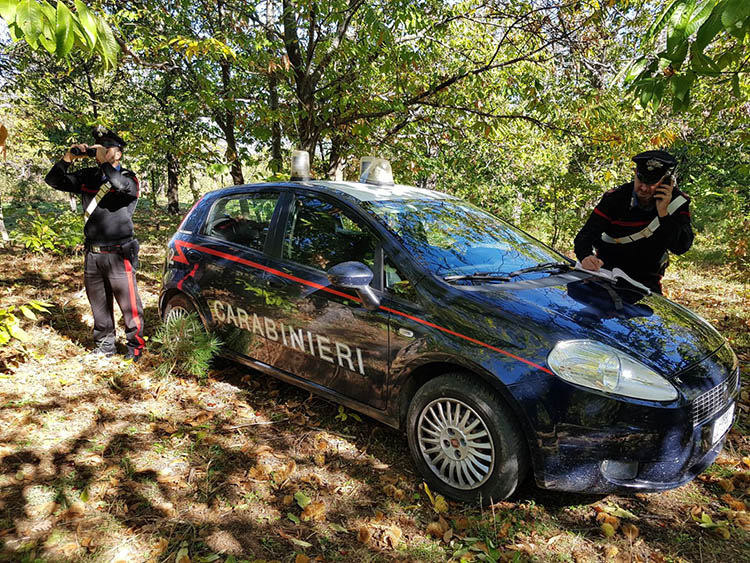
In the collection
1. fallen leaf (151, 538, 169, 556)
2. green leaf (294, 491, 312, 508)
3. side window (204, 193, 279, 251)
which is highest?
side window (204, 193, 279, 251)

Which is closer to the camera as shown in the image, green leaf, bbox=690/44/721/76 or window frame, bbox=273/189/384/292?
green leaf, bbox=690/44/721/76

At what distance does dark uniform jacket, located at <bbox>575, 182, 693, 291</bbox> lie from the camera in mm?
3480

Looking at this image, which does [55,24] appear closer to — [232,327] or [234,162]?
[232,327]

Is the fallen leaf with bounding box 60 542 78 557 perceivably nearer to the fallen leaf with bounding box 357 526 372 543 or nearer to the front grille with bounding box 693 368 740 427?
the fallen leaf with bounding box 357 526 372 543

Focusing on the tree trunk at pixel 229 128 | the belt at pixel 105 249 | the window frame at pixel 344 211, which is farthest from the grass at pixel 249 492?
the tree trunk at pixel 229 128

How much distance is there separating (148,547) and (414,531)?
50.7 inches

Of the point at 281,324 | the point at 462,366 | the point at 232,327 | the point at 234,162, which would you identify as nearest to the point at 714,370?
the point at 462,366

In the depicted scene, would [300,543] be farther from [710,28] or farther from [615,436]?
[710,28]

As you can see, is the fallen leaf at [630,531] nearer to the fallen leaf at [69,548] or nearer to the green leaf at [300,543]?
the green leaf at [300,543]

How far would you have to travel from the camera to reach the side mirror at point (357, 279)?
109 inches

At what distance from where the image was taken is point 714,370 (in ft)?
8.09

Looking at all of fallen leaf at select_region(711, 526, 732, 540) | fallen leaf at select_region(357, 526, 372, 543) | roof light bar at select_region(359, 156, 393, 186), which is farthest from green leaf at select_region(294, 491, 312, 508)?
roof light bar at select_region(359, 156, 393, 186)

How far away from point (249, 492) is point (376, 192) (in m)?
2.18

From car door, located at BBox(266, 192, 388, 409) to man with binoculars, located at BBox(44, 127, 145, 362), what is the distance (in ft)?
5.24
